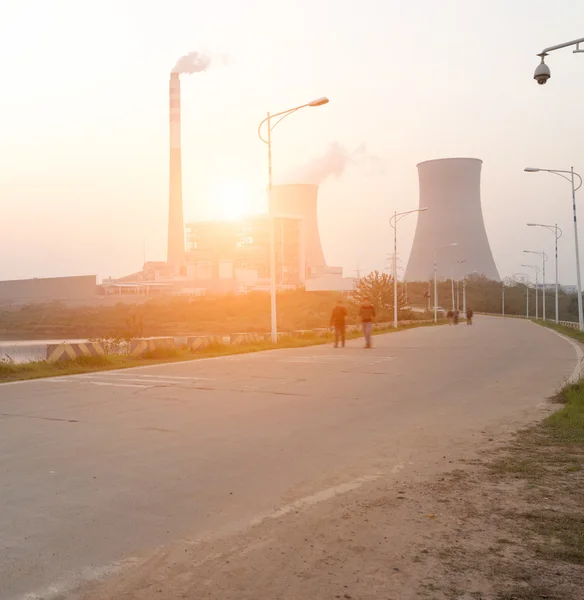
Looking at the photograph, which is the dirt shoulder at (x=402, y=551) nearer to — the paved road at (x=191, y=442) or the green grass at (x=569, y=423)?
the paved road at (x=191, y=442)

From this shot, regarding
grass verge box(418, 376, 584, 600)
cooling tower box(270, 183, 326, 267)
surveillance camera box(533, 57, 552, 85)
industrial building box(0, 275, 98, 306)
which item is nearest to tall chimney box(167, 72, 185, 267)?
industrial building box(0, 275, 98, 306)

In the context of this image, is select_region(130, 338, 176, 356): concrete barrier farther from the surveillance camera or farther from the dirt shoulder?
the dirt shoulder

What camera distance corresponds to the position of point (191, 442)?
292 inches

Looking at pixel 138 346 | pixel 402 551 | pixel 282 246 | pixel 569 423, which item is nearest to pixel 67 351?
pixel 138 346

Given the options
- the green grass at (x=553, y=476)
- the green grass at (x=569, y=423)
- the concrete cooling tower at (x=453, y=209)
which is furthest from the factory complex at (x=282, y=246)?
the green grass at (x=553, y=476)

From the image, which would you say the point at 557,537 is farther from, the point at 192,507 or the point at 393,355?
the point at 393,355

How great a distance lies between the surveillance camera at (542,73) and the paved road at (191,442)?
228 inches

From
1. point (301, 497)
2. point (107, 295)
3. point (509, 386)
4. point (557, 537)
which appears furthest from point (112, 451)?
point (107, 295)

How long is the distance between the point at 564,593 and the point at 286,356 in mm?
16024

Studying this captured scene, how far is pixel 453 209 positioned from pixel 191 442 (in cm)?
7624

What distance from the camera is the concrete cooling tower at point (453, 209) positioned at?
79.4 meters

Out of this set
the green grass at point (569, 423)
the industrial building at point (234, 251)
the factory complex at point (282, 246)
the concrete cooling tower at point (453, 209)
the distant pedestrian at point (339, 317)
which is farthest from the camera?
the industrial building at point (234, 251)

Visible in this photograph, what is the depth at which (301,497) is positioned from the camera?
5.26m

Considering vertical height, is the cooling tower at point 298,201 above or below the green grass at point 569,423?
above
